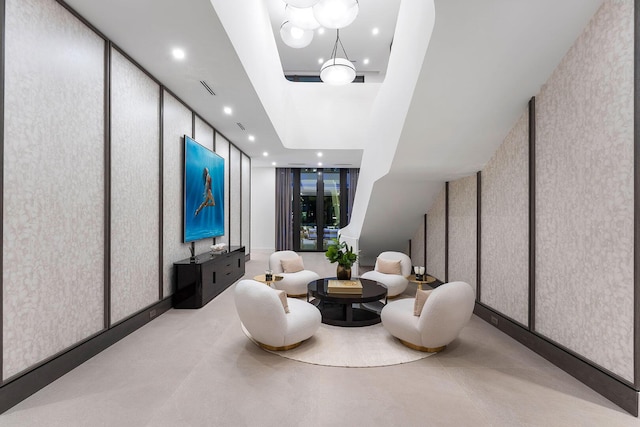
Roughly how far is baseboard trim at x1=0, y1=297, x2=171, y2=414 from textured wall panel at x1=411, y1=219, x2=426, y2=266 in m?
5.00

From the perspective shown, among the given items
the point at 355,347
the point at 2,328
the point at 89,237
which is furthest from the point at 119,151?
the point at 355,347

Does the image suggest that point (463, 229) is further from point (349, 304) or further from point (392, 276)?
point (349, 304)

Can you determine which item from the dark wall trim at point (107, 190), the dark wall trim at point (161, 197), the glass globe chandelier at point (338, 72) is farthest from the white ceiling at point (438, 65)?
the glass globe chandelier at point (338, 72)

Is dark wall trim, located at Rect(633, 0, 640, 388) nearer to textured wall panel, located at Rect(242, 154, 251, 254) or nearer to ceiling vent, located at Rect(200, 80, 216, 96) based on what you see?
ceiling vent, located at Rect(200, 80, 216, 96)

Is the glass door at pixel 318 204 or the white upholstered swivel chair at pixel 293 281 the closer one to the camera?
the white upholstered swivel chair at pixel 293 281

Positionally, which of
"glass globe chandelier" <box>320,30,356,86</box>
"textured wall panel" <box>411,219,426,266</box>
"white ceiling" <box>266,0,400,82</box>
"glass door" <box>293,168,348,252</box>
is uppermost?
"white ceiling" <box>266,0,400,82</box>

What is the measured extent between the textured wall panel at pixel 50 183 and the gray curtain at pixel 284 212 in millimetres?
7384

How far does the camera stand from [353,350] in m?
2.99

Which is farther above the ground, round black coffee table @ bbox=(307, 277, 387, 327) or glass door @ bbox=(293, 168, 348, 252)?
glass door @ bbox=(293, 168, 348, 252)

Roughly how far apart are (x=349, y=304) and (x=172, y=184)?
2.93 meters

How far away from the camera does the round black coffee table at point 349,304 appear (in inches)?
139

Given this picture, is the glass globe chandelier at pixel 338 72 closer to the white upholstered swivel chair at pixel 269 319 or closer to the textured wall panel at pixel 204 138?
the textured wall panel at pixel 204 138

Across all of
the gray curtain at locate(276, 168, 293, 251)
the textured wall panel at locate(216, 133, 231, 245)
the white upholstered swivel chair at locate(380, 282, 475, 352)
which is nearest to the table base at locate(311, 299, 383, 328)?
the white upholstered swivel chair at locate(380, 282, 475, 352)

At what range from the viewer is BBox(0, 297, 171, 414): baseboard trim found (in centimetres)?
207
